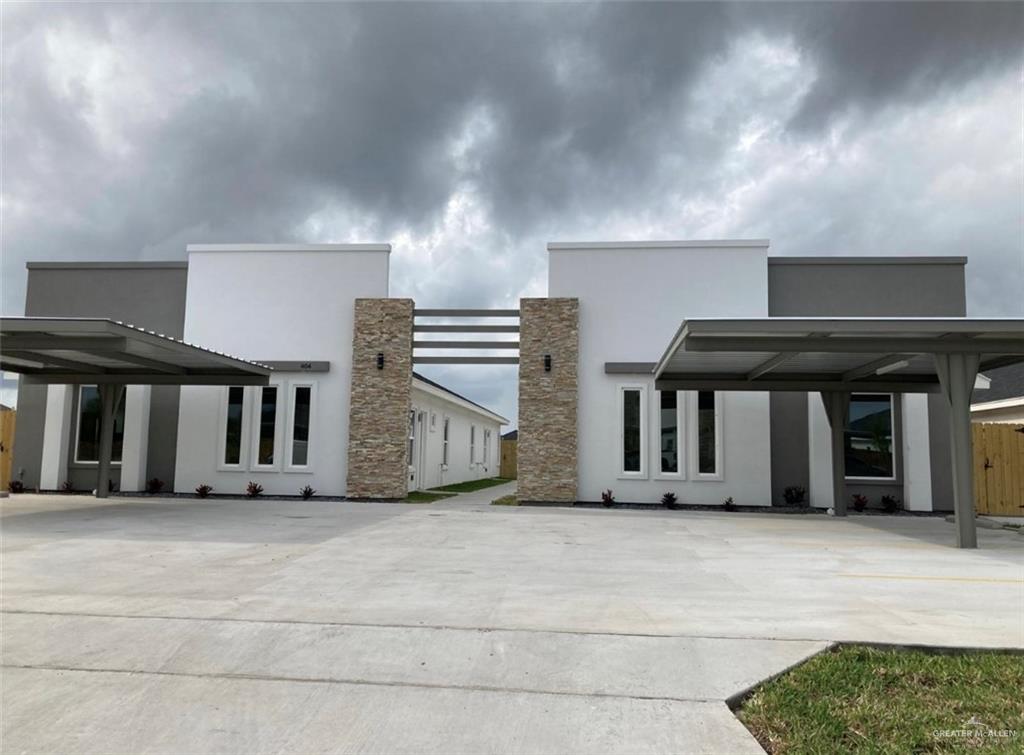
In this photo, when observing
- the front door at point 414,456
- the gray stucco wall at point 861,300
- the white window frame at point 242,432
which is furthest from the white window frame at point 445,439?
the gray stucco wall at point 861,300

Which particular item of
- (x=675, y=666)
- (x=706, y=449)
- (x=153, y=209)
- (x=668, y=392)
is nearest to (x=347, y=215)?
(x=153, y=209)

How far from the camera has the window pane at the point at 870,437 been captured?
16.5m

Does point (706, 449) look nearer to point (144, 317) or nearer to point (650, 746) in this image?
point (650, 746)

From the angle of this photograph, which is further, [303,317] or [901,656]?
[303,317]

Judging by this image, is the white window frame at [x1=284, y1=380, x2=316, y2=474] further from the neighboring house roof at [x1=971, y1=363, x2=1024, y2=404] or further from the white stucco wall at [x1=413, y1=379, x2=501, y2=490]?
the neighboring house roof at [x1=971, y1=363, x2=1024, y2=404]

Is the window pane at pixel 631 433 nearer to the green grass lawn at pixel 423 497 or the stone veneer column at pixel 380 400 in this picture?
the green grass lawn at pixel 423 497

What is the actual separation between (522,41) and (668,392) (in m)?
8.50

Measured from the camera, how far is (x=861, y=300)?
1664 centimetres

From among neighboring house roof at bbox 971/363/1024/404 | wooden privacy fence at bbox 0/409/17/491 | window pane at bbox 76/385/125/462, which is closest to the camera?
window pane at bbox 76/385/125/462

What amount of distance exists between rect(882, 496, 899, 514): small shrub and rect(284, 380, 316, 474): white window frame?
13594 millimetres

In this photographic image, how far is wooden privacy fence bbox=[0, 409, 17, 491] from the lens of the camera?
1830 cm

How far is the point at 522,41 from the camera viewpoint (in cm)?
1191

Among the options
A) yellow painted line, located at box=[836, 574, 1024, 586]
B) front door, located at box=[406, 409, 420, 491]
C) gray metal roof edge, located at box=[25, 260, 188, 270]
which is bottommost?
yellow painted line, located at box=[836, 574, 1024, 586]

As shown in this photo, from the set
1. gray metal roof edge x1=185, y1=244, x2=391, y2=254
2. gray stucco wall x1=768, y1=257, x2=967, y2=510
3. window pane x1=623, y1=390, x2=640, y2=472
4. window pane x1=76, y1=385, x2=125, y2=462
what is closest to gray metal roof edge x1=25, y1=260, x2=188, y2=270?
gray metal roof edge x1=185, y1=244, x2=391, y2=254
